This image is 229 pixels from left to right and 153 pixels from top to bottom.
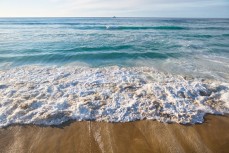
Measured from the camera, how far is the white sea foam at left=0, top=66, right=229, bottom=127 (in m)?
4.81

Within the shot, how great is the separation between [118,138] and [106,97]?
6.51ft

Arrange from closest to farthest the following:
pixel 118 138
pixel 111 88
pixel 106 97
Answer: pixel 118 138
pixel 106 97
pixel 111 88

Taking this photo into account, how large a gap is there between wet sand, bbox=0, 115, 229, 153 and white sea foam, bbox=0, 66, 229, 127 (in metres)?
0.28

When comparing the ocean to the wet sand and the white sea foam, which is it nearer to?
the white sea foam

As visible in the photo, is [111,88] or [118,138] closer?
[118,138]

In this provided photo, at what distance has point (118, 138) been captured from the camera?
404cm

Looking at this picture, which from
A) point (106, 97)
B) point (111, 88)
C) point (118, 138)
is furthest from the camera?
point (111, 88)

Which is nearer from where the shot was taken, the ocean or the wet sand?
the wet sand

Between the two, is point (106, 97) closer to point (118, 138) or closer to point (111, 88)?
point (111, 88)

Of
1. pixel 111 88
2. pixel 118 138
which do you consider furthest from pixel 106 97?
pixel 118 138

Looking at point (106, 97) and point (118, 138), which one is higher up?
point (106, 97)

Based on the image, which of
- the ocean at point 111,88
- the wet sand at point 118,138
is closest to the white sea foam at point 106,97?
the ocean at point 111,88

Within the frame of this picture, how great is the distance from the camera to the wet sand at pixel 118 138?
3.74m

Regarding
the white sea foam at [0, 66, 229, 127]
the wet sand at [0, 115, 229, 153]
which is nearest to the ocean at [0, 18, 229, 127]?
the white sea foam at [0, 66, 229, 127]
